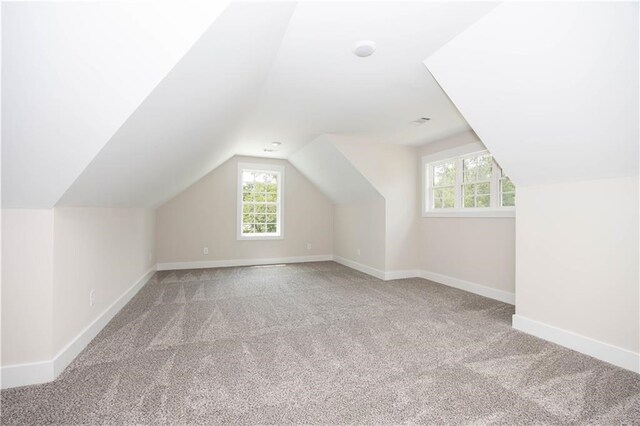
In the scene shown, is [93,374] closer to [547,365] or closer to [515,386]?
[515,386]

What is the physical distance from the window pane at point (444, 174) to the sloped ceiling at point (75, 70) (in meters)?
3.98

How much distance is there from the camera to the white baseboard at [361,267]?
16.1 feet

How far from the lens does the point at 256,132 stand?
432cm

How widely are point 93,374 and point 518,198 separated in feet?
12.3

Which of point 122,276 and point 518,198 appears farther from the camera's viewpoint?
point 122,276

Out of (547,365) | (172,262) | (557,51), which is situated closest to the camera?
(557,51)

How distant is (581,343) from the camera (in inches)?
89.2

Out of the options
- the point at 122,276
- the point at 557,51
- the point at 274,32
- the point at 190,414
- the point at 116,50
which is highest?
the point at 274,32

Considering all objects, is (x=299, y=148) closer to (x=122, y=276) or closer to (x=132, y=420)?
(x=122, y=276)

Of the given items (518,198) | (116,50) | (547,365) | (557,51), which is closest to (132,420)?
(116,50)

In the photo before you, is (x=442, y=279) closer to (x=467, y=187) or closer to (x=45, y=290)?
(x=467, y=187)

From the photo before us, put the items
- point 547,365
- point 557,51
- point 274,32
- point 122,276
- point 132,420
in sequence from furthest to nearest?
point 122,276 → point 547,365 → point 274,32 → point 557,51 → point 132,420

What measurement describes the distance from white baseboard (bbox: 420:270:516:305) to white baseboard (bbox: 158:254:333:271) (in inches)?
99.3

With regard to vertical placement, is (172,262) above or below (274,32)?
below
